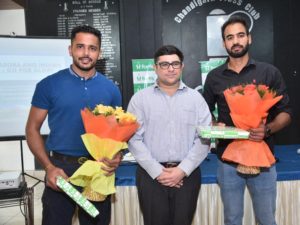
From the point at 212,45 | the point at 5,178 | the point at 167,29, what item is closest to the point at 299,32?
the point at 212,45

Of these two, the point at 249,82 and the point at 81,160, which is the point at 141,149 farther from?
the point at 249,82

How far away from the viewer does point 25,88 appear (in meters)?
2.87

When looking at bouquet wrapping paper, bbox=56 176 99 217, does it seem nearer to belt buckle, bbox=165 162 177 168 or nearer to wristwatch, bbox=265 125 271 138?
belt buckle, bbox=165 162 177 168

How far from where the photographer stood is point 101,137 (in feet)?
5.31

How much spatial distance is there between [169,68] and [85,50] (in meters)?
0.48

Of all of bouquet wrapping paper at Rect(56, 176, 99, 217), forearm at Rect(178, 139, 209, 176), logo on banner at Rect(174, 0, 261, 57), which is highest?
logo on banner at Rect(174, 0, 261, 57)

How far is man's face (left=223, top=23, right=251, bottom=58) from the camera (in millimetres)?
1953

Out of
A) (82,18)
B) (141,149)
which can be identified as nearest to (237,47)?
(141,149)

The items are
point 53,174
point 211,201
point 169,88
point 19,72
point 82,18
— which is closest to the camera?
point 53,174

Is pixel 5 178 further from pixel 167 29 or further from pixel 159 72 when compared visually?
pixel 167 29

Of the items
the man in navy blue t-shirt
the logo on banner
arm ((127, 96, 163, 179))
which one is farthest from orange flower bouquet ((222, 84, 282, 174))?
the logo on banner

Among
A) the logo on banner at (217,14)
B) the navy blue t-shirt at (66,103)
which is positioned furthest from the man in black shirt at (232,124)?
the logo on banner at (217,14)

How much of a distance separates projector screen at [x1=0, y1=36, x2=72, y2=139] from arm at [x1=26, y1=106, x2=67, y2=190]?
43.8 inches

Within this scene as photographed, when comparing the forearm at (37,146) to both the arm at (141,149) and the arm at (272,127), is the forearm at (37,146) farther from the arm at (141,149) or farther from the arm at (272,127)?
the arm at (272,127)
